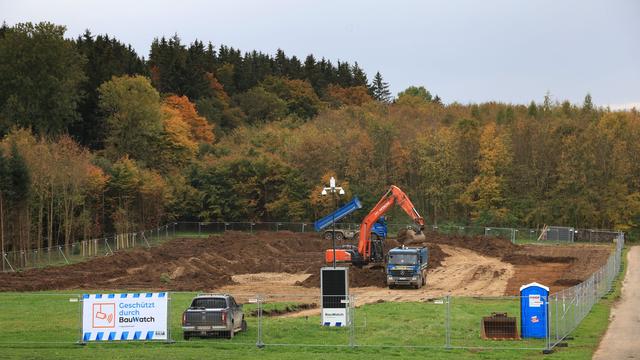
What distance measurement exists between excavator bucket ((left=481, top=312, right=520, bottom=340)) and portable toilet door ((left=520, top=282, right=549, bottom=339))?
345 mm

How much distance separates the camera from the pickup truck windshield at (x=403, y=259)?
55.5 metres

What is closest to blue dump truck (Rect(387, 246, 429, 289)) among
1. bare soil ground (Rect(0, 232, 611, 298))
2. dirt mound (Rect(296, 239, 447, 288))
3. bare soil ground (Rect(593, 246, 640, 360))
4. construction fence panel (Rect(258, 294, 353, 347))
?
bare soil ground (Rect(0, 232, 611, 298))

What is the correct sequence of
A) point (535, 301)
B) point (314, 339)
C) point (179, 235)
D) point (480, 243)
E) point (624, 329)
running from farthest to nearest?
point (179, 235) < point (480, 243) < point (624, 329) < point (314, 339) < point (535, 301)

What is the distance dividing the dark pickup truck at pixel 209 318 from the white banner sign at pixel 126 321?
1.09 metres

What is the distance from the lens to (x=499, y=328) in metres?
33.4

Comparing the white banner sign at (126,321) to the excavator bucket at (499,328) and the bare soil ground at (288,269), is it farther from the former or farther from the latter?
the excavator bucket at (499,328)

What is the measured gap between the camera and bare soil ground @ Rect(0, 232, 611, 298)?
185 feet

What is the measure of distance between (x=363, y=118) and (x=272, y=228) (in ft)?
117

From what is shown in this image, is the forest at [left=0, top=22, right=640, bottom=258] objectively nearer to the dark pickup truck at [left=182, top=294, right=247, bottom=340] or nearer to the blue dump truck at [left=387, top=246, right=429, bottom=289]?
the blue dump truck at [left=387, top=246, right=429, bottom=289]

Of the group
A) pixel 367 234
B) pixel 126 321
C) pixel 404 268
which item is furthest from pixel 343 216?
pixel 126 321

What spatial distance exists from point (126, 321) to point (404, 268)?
25996 mm

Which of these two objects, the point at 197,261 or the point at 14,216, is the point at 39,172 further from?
the point at 197,261

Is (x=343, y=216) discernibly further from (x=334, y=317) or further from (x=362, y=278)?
(x=334, y=317)

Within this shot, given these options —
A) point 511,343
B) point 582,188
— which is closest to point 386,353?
point 511,343
